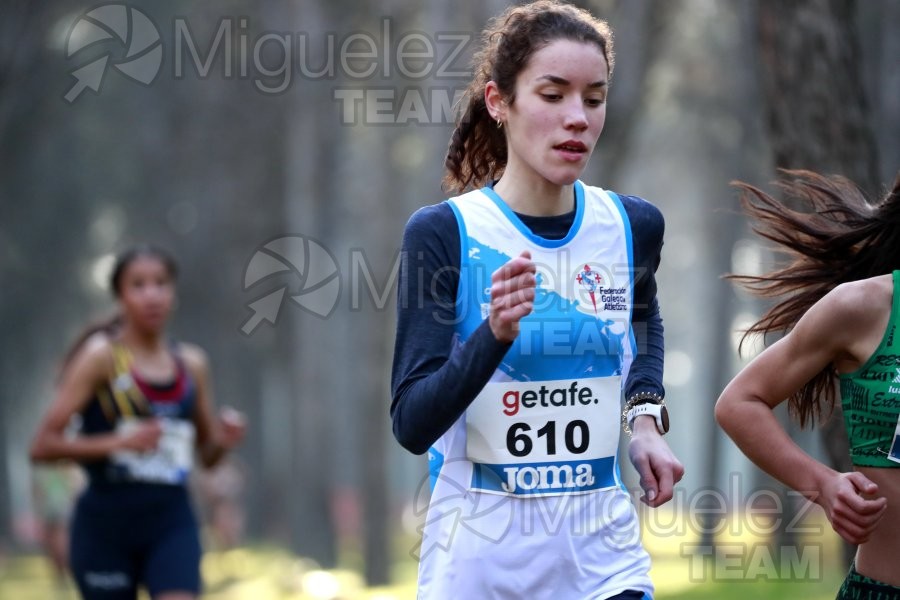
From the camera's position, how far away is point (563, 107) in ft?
12.4

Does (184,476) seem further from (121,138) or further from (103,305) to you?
(103,305)

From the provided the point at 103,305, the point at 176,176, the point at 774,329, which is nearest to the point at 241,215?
the point at 176,176

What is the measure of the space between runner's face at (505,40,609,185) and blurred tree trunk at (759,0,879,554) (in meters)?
4.08

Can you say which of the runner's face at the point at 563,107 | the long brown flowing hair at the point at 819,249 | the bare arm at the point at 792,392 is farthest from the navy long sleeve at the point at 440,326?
the long brown flowing hair at the point at 819,249

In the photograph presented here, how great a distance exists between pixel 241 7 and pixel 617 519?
21.6 meters

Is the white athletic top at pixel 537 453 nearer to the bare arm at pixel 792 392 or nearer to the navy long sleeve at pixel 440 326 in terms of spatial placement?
the navy long sleeve at pixel 440 326

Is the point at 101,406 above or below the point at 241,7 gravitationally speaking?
below

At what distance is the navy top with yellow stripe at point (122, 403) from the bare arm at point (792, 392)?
4016 millimetres

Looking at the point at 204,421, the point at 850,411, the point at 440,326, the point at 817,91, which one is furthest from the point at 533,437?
the point at 817,91

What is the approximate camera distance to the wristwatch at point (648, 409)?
4.03 m

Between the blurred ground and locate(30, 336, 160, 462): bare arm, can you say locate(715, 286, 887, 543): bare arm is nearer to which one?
the blurred ground

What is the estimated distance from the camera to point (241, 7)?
24484 mm

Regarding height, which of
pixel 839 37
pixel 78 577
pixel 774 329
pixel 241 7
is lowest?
pixel 78 577

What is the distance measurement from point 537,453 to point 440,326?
0.39 m
